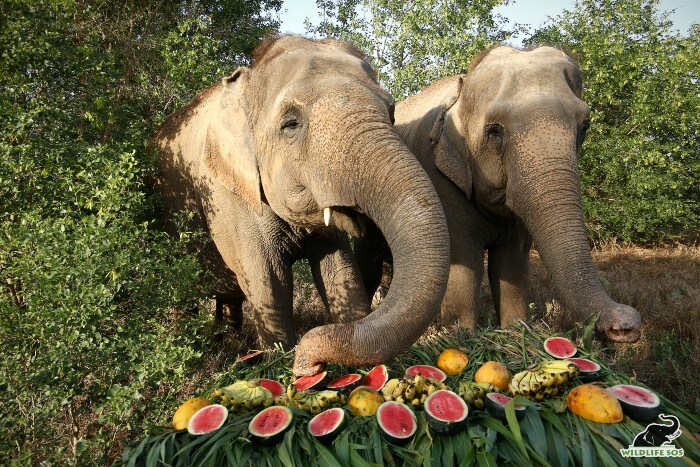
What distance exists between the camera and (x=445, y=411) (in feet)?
8.67

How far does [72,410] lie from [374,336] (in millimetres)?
1788

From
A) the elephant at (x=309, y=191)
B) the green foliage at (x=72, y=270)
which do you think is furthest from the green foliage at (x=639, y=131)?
the green foliage at (x=72, y=270)

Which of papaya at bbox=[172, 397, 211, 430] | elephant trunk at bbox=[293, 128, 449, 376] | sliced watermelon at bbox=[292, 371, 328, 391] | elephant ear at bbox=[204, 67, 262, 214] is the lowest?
sliced watermelon at bbox=[292, 371, 328, 391]

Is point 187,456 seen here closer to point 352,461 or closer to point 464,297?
point 352,461

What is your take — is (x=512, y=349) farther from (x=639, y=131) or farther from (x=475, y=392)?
(x=639, y=131)

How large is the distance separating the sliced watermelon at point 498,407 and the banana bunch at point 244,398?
3.49 ft

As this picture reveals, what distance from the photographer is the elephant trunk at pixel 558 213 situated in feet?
13.0

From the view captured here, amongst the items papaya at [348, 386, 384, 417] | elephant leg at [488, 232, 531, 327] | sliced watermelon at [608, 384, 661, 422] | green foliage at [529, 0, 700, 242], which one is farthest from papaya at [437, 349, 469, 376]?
green foliage at [529, 0, 700, 242]

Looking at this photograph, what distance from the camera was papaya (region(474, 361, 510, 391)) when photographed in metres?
3.05

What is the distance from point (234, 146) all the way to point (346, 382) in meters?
1.96

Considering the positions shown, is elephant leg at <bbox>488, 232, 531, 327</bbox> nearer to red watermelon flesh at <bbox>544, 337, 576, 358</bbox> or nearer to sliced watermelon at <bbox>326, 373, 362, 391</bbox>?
red watermelon flesh at <bbox>544, 337, 576, 358</bbox>

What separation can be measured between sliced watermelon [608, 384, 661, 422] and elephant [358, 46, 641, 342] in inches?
27.0

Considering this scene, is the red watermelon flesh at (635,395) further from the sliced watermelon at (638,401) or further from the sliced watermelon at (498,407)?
the sliced watermelon at (498,407)

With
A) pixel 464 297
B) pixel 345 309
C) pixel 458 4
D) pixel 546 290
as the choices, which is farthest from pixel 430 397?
pixel 458 4
